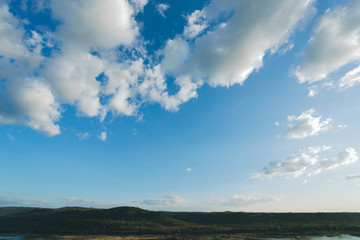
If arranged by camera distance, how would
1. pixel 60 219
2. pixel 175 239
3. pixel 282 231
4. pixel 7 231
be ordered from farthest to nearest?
pixel 60 219, pixel 7 231, pixel 282 231, pixel 175 239

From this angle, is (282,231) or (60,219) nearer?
(282,231)

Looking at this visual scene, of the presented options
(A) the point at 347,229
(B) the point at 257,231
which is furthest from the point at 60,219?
(A) the point at 347,229

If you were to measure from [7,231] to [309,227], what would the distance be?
248 metres

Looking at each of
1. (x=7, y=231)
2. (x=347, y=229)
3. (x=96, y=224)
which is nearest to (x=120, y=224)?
(x=96, y=224)

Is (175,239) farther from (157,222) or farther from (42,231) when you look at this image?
(42,231)

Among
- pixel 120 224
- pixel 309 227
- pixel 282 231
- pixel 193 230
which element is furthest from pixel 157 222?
pixel 309 227

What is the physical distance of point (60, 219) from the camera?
195625 mm

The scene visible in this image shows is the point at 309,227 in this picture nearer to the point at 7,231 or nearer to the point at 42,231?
the point at 42,231

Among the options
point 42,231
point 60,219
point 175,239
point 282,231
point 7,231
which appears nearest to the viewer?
point 175,239

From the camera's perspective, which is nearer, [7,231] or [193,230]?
[193,230]

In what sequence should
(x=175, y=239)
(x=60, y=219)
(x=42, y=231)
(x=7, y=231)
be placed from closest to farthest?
1. (x=175, y=239)
2. (x=42, y=231)
3. (x=7, y=231)
4. (x=60, y=219)

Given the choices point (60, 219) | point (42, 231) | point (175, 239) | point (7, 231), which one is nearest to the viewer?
point (175, 239)

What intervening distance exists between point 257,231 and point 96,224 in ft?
417

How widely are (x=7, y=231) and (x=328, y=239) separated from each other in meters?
242
